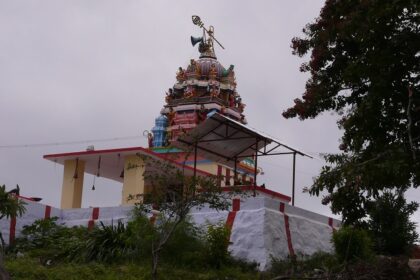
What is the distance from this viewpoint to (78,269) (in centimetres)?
1526

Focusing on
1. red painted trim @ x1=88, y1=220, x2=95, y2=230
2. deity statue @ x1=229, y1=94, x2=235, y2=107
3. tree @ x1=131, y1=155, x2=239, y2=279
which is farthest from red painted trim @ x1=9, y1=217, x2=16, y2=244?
deity statue @ x1=229, y1=94, x2=235, y2=107

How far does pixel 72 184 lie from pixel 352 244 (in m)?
12.8

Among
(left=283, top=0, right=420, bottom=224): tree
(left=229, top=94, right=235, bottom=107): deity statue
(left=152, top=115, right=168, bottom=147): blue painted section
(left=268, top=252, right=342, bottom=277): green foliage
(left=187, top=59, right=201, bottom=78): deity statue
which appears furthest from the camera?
(left=187, top=59, right=201, bottom=78): deity statue

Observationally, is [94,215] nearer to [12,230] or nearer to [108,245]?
[12,230]

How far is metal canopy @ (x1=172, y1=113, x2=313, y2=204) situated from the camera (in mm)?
20047

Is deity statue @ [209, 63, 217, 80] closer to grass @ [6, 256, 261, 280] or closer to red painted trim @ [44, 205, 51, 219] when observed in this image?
red painted trim @ [44, 205, 51, 219]

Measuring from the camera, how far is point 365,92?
12.6 meters

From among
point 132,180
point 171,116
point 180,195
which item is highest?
point 171,116

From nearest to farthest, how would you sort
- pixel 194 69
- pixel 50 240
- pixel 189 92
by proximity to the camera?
1. pixel 50 240
2. pixel 189 92
3. pixel 194 69

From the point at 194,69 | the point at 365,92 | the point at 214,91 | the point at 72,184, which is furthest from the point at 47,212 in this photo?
the point at 194,69

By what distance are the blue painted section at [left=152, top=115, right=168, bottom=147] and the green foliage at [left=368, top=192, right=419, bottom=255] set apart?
52.9ft

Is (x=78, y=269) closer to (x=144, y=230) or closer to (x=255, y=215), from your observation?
(x=144, y=230)

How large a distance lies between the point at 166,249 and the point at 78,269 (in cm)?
209

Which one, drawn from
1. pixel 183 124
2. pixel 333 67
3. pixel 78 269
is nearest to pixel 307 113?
pixel 333 67
